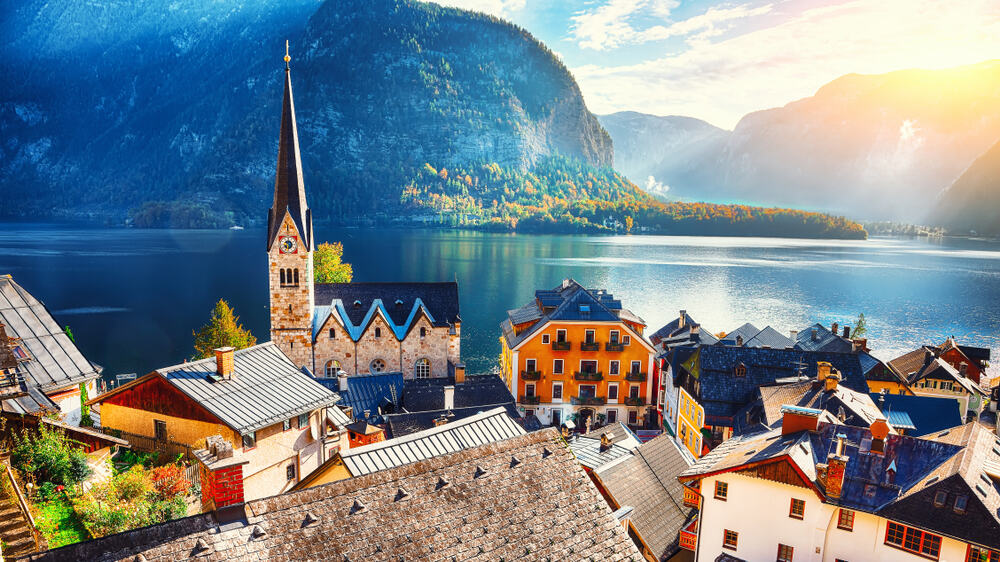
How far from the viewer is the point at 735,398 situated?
1411 inches

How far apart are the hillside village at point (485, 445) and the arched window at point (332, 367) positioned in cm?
78

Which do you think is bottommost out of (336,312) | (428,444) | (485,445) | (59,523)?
(59,523)

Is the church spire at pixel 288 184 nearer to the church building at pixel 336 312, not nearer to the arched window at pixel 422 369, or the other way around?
the church building at pixel 336 312

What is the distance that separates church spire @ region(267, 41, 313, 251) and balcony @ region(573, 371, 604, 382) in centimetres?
2345

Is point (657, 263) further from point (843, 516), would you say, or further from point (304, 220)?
point (843, 516)

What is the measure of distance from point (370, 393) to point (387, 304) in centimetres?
1210

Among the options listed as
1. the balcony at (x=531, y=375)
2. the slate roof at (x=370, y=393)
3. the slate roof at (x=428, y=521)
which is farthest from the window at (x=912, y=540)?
the balcony at (x=531, y=375)

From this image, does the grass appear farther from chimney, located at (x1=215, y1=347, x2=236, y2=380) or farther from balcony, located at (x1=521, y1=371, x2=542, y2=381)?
balcony, located at (x1=521, y1=371, x2=542, y2=381)

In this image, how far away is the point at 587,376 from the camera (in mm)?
43781

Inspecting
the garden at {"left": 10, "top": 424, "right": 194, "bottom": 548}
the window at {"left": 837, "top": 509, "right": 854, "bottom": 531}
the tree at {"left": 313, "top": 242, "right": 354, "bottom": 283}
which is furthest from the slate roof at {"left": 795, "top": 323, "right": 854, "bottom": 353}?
the tree at {"left": 313, "top": 242, "right": 354, "bottom": 283}

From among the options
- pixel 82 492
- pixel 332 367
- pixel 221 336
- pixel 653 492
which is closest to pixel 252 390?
pixel 82 492

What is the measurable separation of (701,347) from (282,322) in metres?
32.0

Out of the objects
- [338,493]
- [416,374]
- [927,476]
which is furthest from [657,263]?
[338,493]

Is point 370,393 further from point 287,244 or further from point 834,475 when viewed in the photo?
point 834,475
